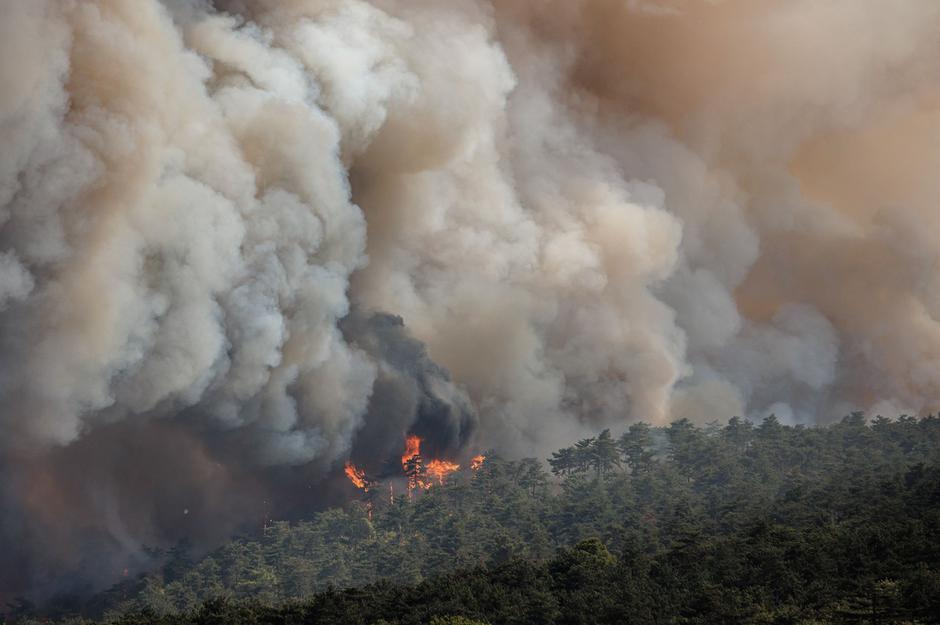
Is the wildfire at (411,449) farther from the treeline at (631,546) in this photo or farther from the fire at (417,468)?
the treeline at (631,546)

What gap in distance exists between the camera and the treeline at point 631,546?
188ft

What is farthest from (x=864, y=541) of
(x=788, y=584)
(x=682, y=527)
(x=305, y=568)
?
(x=305, y=568)

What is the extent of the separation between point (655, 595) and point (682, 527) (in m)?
17.1

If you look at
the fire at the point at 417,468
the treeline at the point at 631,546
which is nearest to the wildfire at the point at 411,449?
the fire at the point at 417,468

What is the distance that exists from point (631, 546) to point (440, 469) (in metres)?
43.9

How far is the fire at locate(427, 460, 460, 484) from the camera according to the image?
114 m

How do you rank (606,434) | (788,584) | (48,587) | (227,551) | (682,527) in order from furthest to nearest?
(606,434), (227,551), (48,587), (682,527), (788,584)

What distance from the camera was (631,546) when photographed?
7400cm

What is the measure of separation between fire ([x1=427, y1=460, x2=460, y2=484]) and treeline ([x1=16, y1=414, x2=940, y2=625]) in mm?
3783

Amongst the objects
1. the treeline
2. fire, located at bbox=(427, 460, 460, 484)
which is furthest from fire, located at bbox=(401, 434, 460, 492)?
the treeline

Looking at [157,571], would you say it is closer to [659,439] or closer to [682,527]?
[682,527]

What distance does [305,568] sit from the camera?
8788 cm

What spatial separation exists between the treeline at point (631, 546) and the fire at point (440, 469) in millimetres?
3783

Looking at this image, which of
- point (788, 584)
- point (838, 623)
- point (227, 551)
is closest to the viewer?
point (838, 623)
